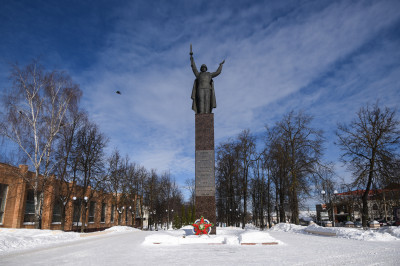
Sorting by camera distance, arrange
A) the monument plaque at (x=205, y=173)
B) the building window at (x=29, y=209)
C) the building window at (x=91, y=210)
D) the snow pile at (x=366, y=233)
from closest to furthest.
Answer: the snow pile at (x=366, y=233)
the monument plaque at (x=205, y=173)
the building window at (x=29, y=209)
the building window at (x=91, y=210)

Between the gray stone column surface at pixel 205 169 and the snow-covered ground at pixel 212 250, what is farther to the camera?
the gray stone column surface at pixel 205 169

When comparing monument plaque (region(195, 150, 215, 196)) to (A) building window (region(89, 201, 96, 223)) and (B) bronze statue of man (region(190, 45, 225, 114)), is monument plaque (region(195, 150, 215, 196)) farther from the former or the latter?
(A) building window (region(89, 201, 96, 223))

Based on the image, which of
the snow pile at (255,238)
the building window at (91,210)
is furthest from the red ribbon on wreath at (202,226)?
the building window at (91,210)

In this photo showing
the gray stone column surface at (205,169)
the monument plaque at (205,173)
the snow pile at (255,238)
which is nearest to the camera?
the snow pile at (255,238)

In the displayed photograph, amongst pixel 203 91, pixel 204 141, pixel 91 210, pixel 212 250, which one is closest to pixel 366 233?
pixel 212 250

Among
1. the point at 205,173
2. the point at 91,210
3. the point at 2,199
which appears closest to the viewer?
the point at 205,173

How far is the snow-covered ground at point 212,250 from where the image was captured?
618 cm

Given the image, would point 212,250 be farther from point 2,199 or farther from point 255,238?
point 2,199

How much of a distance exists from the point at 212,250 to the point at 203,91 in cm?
888

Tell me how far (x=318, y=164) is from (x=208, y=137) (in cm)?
1368

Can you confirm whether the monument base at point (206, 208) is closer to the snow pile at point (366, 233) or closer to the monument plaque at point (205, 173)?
the monument plaque at point (205, 173)

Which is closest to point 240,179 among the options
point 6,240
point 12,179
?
point 12,179

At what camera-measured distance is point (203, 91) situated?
15.0 m

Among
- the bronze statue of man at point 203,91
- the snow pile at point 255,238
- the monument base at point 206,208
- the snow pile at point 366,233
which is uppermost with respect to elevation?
the bronze statue of man at point 203,91
